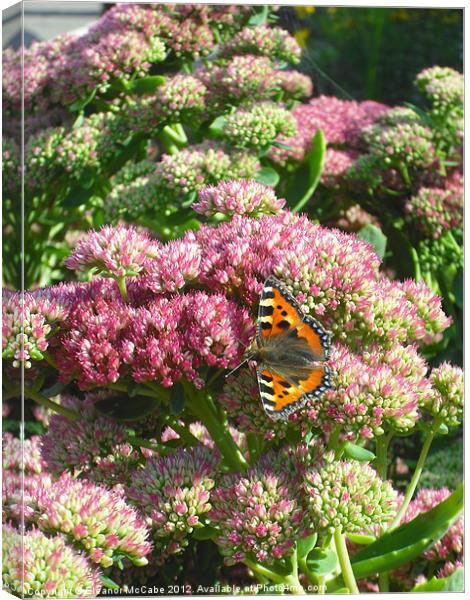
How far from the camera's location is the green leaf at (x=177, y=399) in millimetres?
1292

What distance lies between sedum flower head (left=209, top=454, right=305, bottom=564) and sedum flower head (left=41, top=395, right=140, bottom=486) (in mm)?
177

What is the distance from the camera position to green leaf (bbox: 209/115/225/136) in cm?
196

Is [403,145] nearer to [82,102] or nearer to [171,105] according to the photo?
[171,105]

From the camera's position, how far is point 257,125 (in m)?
1.83

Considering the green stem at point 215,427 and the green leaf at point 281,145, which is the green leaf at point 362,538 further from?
the green leaf at point 281,145

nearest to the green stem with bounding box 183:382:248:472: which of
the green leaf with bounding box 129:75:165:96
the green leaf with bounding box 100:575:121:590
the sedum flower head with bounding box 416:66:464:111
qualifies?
the green leaf with bounding box 100:575:121:590

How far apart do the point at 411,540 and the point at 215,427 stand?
33 centimetres

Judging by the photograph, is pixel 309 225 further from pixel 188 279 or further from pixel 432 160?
pixel 432 160

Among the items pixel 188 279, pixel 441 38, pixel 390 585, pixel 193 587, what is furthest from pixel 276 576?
pixel 441 38

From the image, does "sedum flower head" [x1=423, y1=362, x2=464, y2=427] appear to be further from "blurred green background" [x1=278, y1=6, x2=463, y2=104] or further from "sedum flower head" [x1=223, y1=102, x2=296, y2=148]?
"blurred green background" [x1=278, y1=6, x2=463, y2=104]

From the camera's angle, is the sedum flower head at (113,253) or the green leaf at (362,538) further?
the green leaf at (362,538)

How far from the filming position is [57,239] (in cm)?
237

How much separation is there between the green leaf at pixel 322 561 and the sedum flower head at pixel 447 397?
258 millimetres

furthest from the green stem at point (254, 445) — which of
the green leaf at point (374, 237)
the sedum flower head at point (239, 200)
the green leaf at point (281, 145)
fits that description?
the green leaf at point (281, 145)
